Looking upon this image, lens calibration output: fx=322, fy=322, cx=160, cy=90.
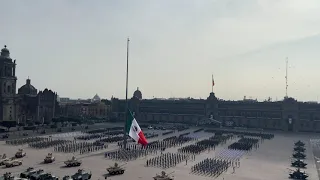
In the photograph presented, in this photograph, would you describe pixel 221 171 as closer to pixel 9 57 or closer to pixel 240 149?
pixel 240 149

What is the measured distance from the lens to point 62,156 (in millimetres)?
53906

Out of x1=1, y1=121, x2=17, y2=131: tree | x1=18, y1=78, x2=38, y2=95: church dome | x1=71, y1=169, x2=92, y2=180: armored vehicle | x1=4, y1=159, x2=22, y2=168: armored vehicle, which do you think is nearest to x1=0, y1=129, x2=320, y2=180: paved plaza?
x1=4, y1=159, x2=22, y2=168: armored vehicle

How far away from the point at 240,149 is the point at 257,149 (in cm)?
408

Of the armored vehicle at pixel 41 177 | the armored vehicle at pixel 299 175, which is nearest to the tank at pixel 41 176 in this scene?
the armored vehicle at pixel 41 177

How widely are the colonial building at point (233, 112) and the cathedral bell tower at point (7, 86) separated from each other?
48.2 metres

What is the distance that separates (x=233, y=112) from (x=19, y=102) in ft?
247

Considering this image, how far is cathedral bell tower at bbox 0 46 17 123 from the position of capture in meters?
97.1

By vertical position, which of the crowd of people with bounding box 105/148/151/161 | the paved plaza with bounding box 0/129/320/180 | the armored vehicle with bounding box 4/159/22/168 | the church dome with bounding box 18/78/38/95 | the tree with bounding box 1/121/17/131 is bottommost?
the paved plaza with bounding box 0/129/320/180

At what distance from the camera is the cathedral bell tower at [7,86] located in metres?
97.1

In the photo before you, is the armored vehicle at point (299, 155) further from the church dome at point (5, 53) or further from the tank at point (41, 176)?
the church dome at point (5, 53)

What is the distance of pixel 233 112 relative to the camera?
393 feet

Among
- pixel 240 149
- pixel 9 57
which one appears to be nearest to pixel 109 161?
pixel 240 149

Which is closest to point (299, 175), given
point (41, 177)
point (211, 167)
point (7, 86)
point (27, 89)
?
point (211, 167)

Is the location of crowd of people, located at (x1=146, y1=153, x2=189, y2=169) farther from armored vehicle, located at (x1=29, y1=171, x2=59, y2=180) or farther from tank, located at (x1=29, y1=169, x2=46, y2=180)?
tank, located at (x1=29, y1=169, x2=46, y2=180)
